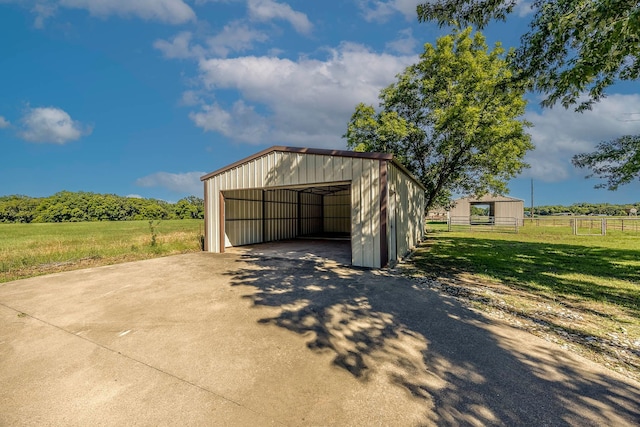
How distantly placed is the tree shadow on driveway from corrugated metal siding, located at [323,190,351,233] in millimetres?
15020

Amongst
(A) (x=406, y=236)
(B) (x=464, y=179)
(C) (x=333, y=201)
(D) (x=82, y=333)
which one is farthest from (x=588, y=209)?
(D) (x=82, y=333)

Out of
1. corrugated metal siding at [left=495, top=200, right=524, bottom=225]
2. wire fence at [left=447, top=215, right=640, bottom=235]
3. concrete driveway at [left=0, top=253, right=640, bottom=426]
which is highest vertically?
corrugated metal siding at [left=495, top=200, right=524, bottom=225]

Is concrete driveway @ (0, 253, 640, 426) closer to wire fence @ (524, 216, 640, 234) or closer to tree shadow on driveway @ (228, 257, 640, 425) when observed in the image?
tree shadow on driveway @ (228, 257, 640, 425)

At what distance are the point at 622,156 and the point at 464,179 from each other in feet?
26.3

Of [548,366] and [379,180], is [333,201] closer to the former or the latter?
[379,180]

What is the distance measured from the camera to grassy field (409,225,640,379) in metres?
3.51

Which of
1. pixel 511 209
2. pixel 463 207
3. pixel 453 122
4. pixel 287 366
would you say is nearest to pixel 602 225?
pixel 511 209

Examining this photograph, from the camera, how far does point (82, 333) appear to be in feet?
12.7

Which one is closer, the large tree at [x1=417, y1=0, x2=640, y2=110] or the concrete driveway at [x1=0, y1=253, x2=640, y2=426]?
the concrete driveway at [x1=0, y1=253, x2=640, y2=426]

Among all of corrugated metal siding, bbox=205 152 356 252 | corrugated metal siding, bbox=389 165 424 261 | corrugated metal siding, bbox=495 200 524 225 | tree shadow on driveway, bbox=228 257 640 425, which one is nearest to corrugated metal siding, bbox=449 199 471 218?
corrugated metal siding, bbox=495 200 524 225

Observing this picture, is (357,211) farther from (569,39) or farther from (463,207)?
(463,207)

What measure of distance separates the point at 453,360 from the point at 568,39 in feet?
20.2

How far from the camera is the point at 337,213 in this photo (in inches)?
819

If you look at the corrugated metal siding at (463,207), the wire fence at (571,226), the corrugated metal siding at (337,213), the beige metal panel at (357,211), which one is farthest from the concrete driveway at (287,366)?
the corrugated metal siding at (463,207)
